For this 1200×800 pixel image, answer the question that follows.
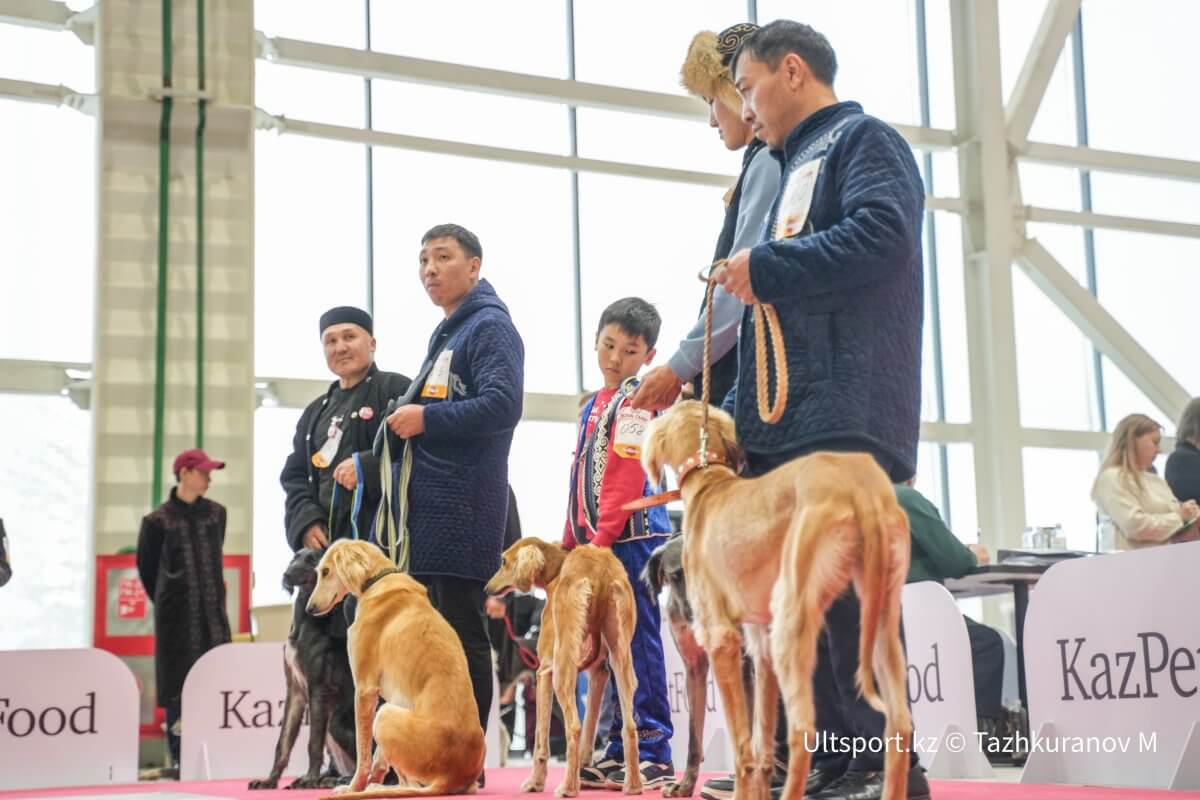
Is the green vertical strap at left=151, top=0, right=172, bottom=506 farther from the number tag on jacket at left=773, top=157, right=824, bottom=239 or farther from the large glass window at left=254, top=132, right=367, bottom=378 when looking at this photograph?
the number tag on jacket at left=773, top=157, right=824, bottom=239

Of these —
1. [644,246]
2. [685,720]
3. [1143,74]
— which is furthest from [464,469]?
[1143,74]

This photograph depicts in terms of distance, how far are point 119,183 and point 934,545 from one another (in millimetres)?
5951

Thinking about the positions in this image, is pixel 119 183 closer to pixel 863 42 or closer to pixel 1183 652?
pixel 863 42

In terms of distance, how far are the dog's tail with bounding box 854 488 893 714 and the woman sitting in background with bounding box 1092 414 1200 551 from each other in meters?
5.43

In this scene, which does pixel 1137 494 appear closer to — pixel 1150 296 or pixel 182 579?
pixel 182 579

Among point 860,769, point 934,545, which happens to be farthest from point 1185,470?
point 860,769

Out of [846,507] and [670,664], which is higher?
[846,507]

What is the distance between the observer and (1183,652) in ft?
11.4

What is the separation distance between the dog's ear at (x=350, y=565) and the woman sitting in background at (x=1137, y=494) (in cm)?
467

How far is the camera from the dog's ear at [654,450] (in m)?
2.35

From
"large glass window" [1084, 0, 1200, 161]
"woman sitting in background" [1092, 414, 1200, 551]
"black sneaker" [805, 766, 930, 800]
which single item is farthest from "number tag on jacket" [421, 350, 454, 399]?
"large glass window" [1084, 0, 1200, 161]

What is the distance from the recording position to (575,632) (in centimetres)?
354

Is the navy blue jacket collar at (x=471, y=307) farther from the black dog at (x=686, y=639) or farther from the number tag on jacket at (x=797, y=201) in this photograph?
the number tag on jacket at (x=797, y=201)

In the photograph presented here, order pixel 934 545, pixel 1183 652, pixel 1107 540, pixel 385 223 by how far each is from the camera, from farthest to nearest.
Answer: pixel 385 223
pixel 1107 540
pixel 934 545
pixel 1183 652
